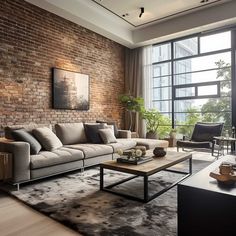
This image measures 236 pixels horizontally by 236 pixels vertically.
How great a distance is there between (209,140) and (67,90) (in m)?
3.52

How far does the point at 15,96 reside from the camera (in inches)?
164

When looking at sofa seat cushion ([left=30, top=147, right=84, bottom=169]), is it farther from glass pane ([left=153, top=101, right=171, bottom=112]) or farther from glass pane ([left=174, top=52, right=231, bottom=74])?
glass pane ([left=174, top=52, right=231, bottom=74])

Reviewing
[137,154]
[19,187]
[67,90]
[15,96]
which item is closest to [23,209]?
[19,187]

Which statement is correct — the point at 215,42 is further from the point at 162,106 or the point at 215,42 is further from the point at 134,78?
the point at 134,78

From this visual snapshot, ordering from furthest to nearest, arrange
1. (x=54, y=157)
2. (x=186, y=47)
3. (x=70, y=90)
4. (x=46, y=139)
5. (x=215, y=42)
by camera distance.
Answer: (x=186, y=47) → (x=215, y=42) → (x=70, y=90) → (x=46, y=139) → (x=54, y=157)

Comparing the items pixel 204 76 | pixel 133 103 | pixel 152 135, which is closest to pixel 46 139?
pixel 133 103

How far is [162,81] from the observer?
694 cm

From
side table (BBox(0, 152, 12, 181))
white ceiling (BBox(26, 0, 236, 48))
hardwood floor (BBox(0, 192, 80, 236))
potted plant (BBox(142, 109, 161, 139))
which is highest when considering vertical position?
white ceiling (BBox(26, 0, 236, 48))

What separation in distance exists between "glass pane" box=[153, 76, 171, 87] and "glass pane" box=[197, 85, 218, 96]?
974 millimetres

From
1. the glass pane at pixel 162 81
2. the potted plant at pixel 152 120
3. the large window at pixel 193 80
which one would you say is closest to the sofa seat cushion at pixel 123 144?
the potted plant at pixel 152 120

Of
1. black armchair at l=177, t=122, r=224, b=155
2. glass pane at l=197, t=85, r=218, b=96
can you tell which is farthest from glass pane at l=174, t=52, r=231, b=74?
black armchair at l=177, t=122, r=224, b=155

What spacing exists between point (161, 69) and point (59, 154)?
4.78m

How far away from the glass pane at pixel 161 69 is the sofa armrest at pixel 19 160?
16.7 ft

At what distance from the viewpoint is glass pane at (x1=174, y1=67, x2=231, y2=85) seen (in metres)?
5.81
